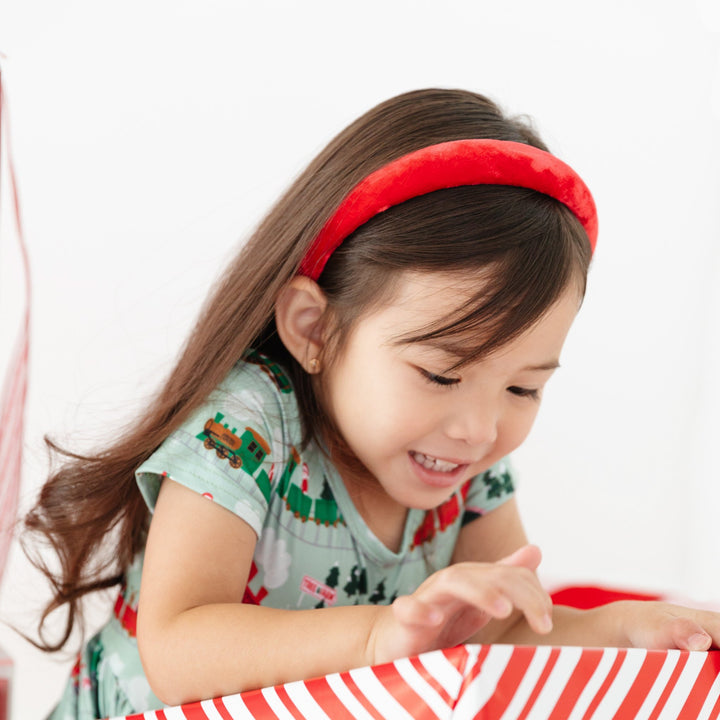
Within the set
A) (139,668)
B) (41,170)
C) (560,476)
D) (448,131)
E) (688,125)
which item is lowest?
(139,668)

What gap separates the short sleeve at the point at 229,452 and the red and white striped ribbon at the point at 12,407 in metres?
0.32

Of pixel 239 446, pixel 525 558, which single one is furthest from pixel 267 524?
pixel 525 558

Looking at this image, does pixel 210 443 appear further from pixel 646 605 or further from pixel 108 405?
pixel 108 405

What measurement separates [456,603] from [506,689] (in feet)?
0.18

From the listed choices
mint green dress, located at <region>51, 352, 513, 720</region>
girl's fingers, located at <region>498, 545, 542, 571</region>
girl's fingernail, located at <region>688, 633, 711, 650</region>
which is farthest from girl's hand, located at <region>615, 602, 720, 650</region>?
mint green dress, located at <region>51, 352, 513, 720</region>

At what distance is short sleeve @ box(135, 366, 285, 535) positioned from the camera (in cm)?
65

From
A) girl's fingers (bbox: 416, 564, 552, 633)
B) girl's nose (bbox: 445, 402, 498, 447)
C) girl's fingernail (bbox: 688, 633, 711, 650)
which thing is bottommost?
girl's fingernail (bbox: 688, 633, 711, 650)

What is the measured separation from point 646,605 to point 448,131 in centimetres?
35

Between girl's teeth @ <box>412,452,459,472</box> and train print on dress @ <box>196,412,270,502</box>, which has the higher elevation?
girl's teeth @ <box>412,452,459,472</box>

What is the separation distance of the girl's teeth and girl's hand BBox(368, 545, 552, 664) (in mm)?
216

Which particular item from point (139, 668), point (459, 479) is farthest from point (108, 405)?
point (459, 479)

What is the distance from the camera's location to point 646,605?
631mm

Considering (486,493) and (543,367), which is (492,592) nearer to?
(543,367)

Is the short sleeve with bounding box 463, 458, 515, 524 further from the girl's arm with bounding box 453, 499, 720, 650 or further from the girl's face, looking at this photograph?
the girl's face
